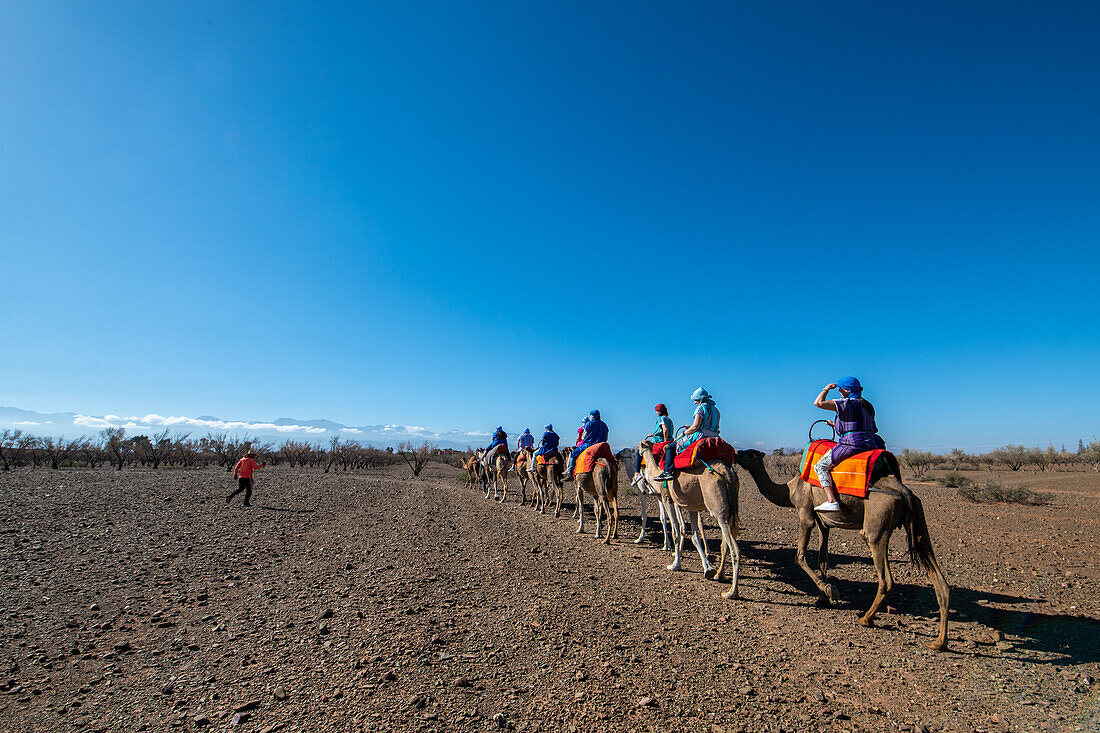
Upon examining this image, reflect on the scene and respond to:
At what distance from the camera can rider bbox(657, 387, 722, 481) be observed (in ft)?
24.4

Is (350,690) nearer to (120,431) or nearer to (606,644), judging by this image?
(606,644)

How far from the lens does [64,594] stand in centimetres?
651

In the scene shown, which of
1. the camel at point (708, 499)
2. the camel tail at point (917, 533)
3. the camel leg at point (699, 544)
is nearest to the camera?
the camel tail at point (917, 533)

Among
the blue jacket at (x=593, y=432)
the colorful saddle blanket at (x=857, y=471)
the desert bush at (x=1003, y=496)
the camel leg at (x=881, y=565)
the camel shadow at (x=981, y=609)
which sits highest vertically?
the blue jacket at (x=593, y=432)

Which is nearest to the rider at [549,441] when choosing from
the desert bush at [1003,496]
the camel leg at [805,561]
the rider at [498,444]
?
the rider at [498,444]

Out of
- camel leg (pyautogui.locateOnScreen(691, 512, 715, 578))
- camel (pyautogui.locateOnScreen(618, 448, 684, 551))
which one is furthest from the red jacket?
camel leg (pyautogui.locateOnScreen(691, 512, 715, 578))

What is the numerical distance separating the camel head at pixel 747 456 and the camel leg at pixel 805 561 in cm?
112

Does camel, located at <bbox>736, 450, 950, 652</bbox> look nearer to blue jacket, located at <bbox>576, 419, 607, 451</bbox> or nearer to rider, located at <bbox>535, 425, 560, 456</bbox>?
blue jacket, located at <bbox>576, 419, 607, 451</bbox>

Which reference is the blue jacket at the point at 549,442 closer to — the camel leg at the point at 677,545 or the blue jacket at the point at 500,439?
the blue jacket at the point at 500,439

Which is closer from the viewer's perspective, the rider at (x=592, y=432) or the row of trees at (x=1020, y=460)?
the rider at (x=592, y=432)

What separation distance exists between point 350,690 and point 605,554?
573cm

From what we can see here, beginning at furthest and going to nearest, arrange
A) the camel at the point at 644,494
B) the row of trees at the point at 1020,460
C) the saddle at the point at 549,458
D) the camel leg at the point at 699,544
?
the row of trees at the point at 1020,460, the saddle at the point at 549,458, the camel at the point at 644,494, the camel leg at the point at 699,544

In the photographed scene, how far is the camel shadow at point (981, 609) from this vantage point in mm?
4754

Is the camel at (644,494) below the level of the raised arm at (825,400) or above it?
below
